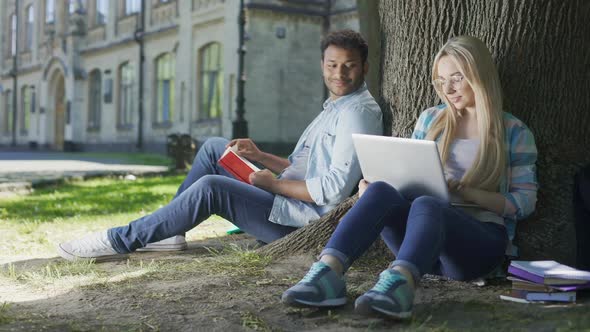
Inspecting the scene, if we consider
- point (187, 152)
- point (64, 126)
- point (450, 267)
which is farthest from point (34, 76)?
point (450, 267)

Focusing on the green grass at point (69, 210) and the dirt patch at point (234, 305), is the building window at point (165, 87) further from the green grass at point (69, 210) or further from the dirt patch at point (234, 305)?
→ the dirt patch at point (234, 305)

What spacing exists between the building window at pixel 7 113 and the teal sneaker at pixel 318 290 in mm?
42476

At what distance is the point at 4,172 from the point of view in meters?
15.3

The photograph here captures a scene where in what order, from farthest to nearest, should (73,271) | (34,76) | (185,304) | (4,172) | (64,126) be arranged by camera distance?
(34,76) → (64,126) → (4,172) → (73,271) → (185,304)

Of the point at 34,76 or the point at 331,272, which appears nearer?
the point at 331,272

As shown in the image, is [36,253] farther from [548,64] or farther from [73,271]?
[548,64]

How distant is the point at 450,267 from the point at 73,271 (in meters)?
2.18

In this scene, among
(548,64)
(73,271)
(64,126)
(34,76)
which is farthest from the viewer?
(34,76)

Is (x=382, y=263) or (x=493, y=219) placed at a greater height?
(x=493, y=219)

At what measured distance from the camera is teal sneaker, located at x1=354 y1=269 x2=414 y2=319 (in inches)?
130

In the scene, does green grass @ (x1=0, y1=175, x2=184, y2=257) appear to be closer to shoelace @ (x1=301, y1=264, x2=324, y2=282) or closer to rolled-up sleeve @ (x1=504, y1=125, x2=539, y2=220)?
shoelace @ (x1=301, y1=264, x2=324, y2=282)

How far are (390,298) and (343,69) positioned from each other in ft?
5.69

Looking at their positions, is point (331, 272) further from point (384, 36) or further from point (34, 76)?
point (34, 76)

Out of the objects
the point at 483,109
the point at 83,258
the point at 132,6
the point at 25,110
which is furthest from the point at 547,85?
the point at 25,110
